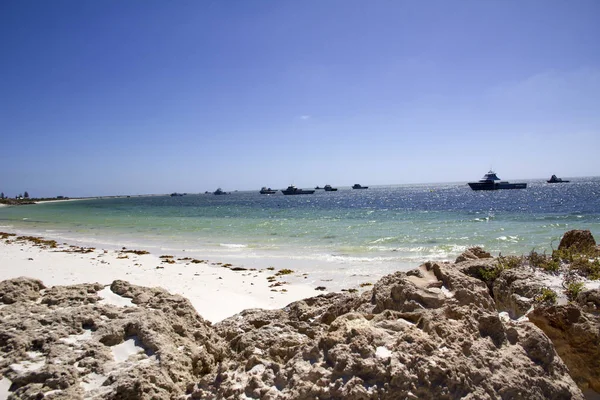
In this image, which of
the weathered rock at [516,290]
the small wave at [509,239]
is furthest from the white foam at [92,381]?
the small wave at [509,239]

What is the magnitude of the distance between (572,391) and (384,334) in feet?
4.44

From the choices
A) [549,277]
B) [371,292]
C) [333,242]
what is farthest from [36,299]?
[333,242]

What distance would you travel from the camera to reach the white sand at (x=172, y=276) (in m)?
8.02

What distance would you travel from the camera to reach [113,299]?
3.79 m

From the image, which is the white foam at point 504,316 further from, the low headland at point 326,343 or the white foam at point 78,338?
the white foam at point 78,338

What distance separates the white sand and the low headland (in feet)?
10.4

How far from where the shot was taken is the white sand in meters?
8.02

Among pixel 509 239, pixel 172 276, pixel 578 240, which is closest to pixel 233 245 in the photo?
pixel 172 276

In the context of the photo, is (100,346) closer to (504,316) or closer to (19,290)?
(19,290)

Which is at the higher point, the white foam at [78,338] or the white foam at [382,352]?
the white foam at [382,352]

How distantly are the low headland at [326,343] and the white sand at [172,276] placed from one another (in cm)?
315

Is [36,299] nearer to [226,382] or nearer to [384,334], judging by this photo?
[226,382]

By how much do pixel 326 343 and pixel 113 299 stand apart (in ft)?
7.86

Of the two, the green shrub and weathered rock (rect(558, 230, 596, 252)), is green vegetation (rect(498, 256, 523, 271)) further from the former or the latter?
weathered rock (rect(558, 230, 596, 252))
